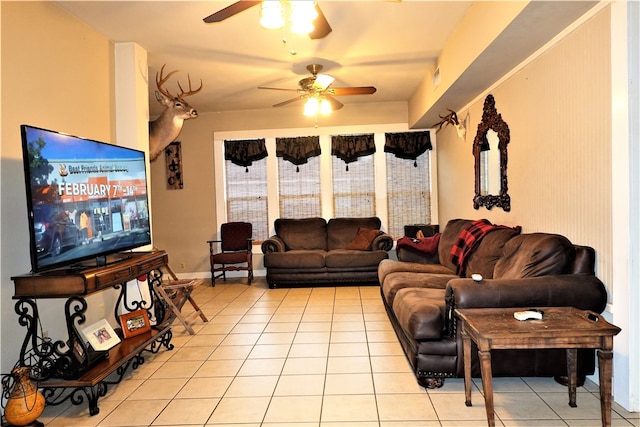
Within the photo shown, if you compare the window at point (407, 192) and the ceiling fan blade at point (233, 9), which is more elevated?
the ceiling fan blade at point (233, 9)

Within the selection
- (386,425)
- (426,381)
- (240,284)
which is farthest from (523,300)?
(240,284)

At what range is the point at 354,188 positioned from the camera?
6961 millimetres

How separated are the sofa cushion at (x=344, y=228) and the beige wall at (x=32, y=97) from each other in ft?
12.4

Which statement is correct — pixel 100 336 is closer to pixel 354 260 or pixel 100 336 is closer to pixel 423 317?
pixel 423 317

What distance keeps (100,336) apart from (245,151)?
14.5ft

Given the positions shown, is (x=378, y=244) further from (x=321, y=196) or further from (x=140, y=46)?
(x=140, y=46)

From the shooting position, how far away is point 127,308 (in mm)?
3680

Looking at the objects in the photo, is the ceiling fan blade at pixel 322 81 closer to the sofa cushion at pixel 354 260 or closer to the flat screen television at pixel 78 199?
the flat screen television at pixel 78 199

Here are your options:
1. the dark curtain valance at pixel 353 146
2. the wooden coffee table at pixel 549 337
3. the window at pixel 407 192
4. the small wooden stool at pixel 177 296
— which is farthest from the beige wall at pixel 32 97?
the window at pixel 407 192

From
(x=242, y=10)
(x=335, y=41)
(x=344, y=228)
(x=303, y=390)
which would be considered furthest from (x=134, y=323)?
(x=344, y=228)

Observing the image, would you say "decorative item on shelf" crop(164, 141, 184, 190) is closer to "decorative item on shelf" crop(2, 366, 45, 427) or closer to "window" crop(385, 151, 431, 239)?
"window" crop(385, 151, 431, 239)

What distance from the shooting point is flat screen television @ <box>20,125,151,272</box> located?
237cm

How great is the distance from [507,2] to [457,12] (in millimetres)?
910

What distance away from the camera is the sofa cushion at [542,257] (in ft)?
8.75
